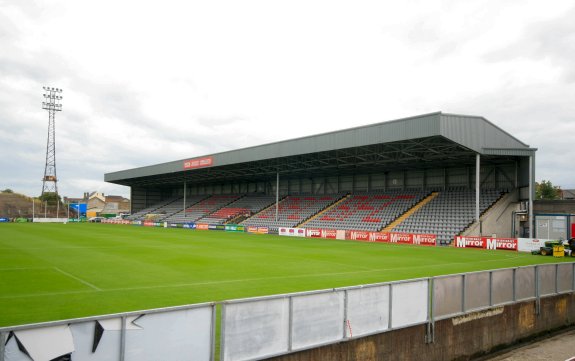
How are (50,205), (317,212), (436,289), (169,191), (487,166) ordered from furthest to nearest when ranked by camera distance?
(50,205) < (169,191) < (317,212) < (487,166) < (436,289)

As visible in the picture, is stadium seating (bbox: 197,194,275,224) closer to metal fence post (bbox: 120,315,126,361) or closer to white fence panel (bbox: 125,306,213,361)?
→ white fence panel (bbox: 125,306,213,361)

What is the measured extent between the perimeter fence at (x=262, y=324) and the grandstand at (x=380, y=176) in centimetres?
2339

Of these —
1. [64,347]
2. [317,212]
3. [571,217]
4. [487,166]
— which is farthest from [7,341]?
[317,212]

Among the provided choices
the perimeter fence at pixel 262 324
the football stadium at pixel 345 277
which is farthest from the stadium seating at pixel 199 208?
the perimeter fence at pixel 262 324

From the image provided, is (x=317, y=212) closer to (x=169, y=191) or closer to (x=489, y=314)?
(x=489, y=314)

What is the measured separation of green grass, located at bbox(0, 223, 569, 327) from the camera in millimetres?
12844

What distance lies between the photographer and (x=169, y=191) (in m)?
101

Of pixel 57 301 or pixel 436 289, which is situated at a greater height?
pixel 436 289

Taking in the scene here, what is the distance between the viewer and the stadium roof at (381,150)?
113 ft

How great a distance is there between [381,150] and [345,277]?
27.0 metres

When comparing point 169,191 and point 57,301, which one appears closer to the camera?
point 57,301

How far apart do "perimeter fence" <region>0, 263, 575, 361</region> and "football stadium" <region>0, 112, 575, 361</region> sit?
3 cm

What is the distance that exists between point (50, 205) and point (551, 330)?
128674 mm

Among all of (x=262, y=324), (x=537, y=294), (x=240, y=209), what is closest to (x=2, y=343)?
(x=262, y=324)
